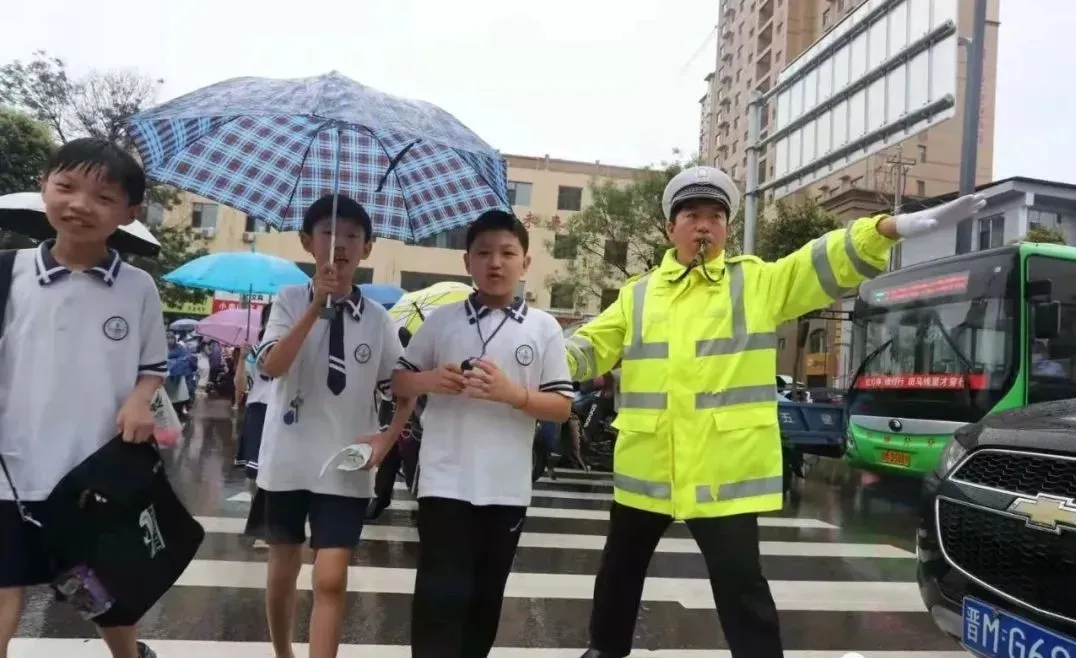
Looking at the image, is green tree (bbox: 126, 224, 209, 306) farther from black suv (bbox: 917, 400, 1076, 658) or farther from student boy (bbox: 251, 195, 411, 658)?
black suv (bbox: 917, 400, 1076, 658)

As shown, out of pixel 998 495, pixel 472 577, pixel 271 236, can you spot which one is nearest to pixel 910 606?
pixel 998 495

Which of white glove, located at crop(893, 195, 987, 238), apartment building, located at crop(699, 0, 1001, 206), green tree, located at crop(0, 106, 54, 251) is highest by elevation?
apartment building, located at crop(699, 0, 1001, 206)

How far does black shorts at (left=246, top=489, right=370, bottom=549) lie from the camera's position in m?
2.55

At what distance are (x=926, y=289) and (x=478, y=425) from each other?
6908 mm

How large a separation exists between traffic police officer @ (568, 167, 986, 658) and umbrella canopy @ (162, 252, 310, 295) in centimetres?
457

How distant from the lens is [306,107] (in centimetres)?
244

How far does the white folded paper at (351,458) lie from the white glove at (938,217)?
5.83 feet

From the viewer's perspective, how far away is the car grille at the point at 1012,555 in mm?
2221

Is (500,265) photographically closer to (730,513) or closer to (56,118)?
(730,513)

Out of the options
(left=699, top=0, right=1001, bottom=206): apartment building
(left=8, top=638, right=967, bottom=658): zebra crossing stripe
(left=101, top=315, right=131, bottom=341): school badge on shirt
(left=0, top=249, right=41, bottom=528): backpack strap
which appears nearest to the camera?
(left=0, top=249, right=41, bottom=528): backpack strap

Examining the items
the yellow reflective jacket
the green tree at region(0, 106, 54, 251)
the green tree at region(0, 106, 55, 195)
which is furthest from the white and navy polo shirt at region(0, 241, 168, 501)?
the green tree at region(0, 106, 55, 195)

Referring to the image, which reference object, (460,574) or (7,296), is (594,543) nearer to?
(460,574)

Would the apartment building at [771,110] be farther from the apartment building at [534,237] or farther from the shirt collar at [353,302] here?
the shirt collar at [353,302]

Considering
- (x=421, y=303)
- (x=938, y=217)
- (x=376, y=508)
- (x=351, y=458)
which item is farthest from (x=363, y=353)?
(x=421, y=303)
